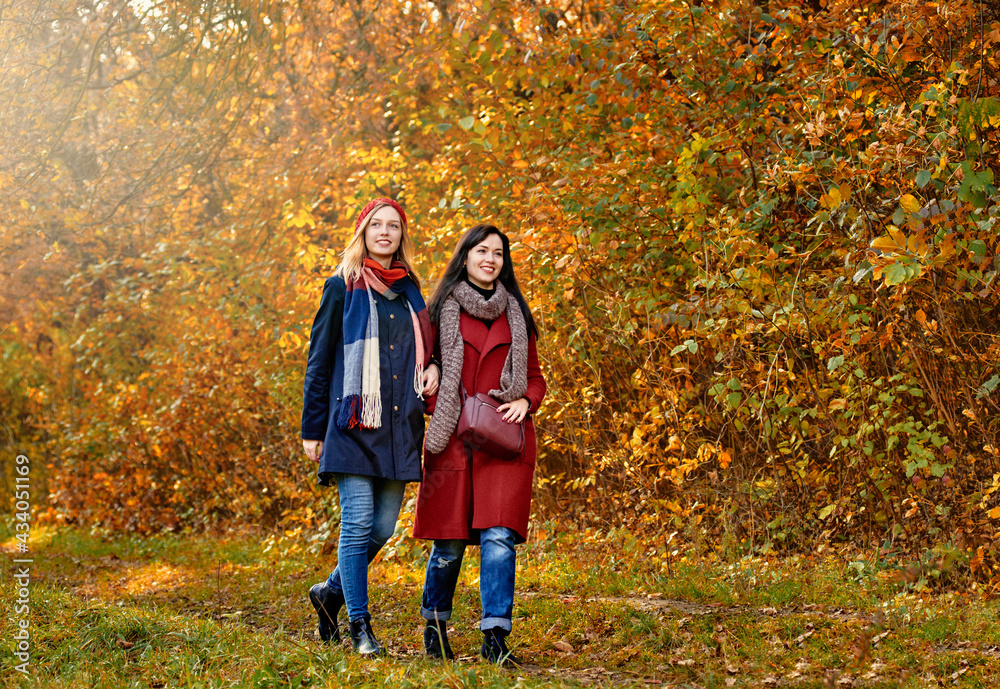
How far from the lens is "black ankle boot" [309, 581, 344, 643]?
4031mm

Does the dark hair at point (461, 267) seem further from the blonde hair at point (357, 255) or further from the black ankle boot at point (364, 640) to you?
the black ankle boot at point (364, 640)

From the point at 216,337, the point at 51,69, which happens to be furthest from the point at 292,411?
the point at 51,69

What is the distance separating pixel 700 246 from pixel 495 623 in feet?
8.83

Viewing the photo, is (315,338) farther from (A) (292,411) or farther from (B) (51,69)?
(B) (51,69)

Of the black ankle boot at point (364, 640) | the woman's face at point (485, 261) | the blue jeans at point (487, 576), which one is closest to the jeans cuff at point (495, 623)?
the blue jeans at point (487, 576)

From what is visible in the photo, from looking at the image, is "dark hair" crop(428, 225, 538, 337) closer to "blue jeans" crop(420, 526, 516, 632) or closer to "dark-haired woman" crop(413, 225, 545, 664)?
"dark-haired woman" crop(413, 225, 545, 664)

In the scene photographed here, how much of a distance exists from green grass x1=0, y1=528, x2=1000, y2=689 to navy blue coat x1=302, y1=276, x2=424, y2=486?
790 millimetres

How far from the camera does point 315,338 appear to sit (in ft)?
12.9

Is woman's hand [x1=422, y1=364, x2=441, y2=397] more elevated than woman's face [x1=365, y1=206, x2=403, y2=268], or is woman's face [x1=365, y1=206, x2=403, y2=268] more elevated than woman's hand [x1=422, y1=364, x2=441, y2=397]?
woman's face [x1=365, y1=206, x2=403, y2=268]

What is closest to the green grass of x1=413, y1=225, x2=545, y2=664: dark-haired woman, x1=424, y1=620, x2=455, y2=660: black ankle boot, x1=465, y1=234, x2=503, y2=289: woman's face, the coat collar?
x1=424, y1=620, x2=455, y2=660: black ankle boot

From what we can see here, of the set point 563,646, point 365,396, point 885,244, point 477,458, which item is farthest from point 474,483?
point 885,244

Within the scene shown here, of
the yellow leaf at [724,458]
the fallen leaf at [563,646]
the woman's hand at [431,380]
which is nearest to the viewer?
the woman's hand at [431,380]

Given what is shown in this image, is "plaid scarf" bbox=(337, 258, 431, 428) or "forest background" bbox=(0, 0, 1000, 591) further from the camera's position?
"forest background" bbox=(0, 0, 1000, 591)

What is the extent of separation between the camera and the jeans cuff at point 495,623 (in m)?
3.74
